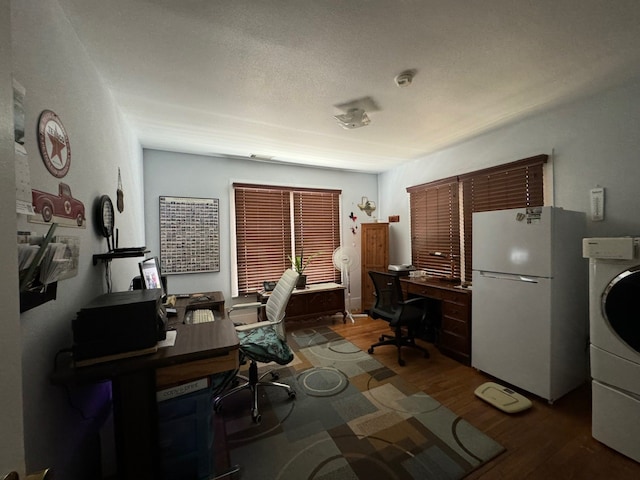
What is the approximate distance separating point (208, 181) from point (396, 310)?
3.00m

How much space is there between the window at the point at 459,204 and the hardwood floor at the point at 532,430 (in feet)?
4.34

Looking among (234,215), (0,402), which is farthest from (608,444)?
(234,215)

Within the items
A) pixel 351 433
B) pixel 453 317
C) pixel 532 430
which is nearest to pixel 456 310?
pixel 453 317

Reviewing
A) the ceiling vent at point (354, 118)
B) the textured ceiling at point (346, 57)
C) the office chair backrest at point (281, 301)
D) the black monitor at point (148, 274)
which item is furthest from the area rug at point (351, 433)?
the textured ceiling at point (346, 57)

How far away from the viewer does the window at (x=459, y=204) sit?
104 inches

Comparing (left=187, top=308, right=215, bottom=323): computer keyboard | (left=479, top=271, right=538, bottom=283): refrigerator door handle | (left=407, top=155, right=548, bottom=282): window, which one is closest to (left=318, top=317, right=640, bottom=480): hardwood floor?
(left=479, top=271, right=538, bottom=283): refrigerator door handle

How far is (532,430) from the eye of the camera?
1.76 metres

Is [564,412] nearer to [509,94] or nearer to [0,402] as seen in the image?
[509,94]

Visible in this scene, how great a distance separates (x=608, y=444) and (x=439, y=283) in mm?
1719

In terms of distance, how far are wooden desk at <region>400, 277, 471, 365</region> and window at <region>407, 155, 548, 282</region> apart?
0.51 meters

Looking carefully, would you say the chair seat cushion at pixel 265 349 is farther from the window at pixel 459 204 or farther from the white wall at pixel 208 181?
the window at pixel 459 204

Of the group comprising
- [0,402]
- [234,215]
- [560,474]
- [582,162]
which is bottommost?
[560,474]

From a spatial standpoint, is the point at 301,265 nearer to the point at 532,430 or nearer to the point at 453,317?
the point at 453,317

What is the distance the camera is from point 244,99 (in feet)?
6.90
